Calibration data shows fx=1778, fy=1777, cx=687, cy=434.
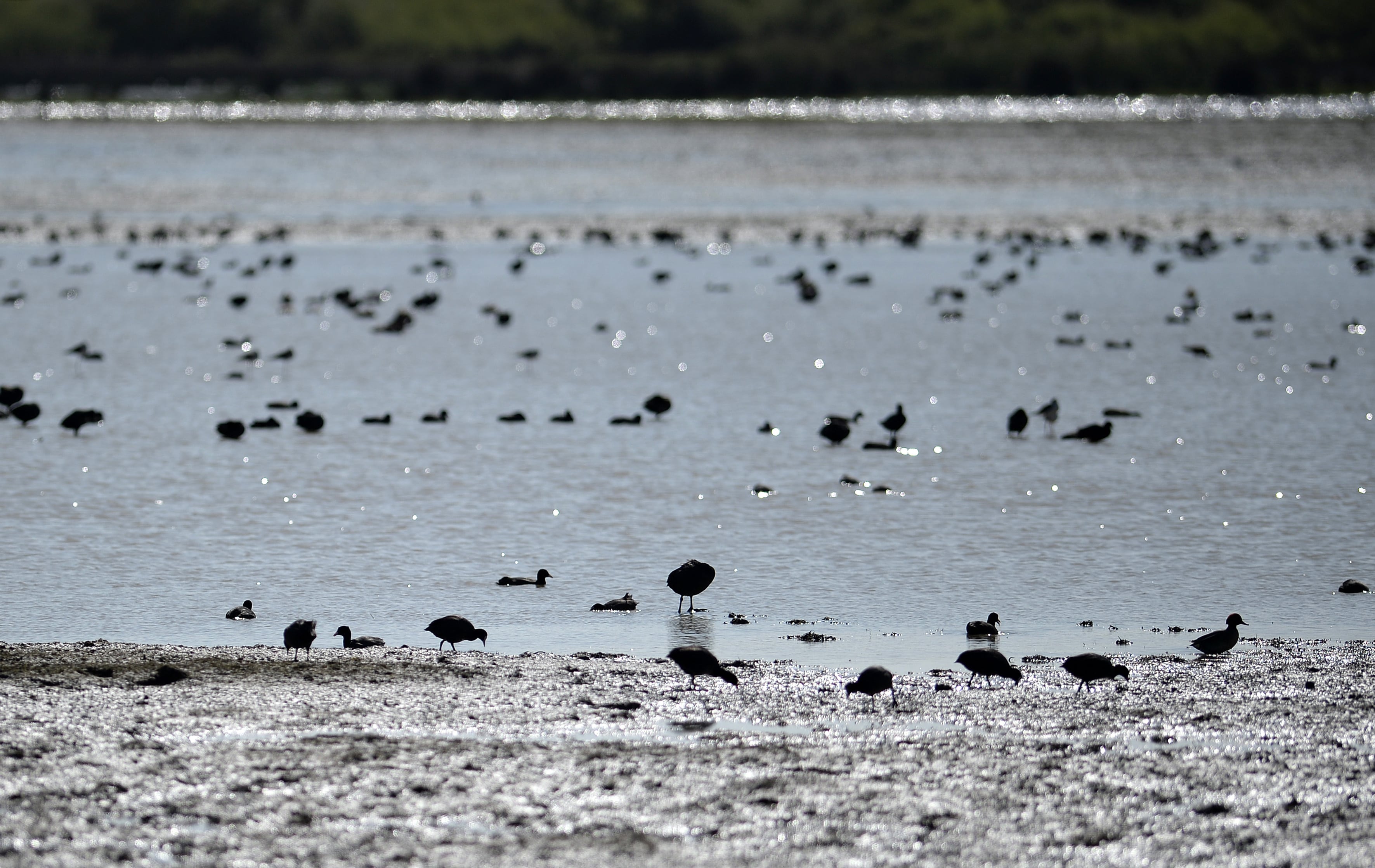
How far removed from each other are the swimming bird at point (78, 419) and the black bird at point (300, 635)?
7.36 m

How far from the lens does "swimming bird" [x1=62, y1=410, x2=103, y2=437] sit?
16.6 meters

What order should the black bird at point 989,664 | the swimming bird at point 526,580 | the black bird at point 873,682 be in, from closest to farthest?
the black bird at point 873,682, the black bird at point 989,664, the swimming bird at point 526,580

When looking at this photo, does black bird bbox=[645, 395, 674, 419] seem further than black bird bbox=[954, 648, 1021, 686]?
Yes

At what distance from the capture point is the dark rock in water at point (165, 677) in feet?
29.5

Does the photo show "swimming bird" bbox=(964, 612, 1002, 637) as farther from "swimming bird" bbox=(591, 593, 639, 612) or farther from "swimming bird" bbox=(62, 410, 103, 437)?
"swimming bird" bbox=(62, 410, 103, 437)

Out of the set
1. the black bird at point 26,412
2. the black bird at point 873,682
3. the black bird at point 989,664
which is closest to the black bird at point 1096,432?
the black bird at point 989,664

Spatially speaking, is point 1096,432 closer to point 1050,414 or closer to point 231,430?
point 1050,414

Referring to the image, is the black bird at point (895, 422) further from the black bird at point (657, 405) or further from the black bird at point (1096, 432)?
the black bird at point (657, 405)

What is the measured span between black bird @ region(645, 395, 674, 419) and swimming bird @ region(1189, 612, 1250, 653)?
333 inches

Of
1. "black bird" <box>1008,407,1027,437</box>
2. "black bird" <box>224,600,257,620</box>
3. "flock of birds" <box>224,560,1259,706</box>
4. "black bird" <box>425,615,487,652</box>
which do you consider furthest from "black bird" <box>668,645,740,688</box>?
"black bird" <box>1008,407,1027,437</box>

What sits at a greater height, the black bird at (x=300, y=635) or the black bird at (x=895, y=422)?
the black bird at (x=895, y=422)

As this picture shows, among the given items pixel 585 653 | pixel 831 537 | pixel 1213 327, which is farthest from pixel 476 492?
pixel 1213 327

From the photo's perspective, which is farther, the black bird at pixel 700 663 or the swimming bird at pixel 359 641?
the swimming bird at pixel 359 641

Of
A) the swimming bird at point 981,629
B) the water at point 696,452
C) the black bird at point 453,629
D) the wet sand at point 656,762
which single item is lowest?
the wet sand at point 656,762
